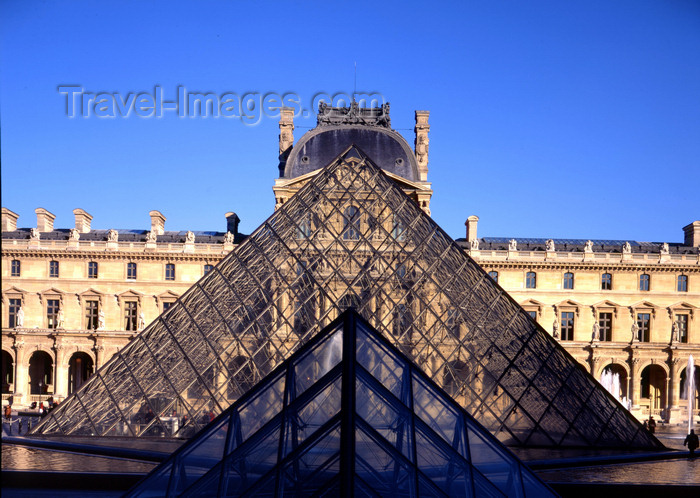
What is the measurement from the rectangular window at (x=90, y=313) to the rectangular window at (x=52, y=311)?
159 cm

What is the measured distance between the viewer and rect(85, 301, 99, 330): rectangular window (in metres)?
36.6

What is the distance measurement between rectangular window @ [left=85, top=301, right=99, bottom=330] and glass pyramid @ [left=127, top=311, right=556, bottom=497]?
106ft

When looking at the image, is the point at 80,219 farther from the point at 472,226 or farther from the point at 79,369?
the point at 472,226

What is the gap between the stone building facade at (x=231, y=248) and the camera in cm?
3547

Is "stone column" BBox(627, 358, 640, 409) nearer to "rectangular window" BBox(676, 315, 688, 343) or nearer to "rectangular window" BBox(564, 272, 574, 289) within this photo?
"rectangular window" BBox(676, 315, 688, 343)

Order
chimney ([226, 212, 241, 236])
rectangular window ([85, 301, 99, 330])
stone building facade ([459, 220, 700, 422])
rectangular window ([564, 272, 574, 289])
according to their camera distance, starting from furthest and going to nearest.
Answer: chimney ([226, 212, 241, 236]) → rectangular window ([564, 272, 574, 289]) → rectangular window ([85, 301, 99, 330]) → stone building facade ([459, 220, 700, 422])

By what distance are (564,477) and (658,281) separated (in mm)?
29823

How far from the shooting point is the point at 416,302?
1445 cm

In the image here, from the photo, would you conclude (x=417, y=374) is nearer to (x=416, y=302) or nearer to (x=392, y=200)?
(x=416, y=302)

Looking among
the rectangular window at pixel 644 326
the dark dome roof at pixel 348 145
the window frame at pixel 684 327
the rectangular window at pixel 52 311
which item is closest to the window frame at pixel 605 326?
the rectangular window at pixel 644 326

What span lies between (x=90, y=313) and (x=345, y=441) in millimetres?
34560

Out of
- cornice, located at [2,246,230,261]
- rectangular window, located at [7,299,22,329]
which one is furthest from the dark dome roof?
rectangular window, located at [7,299,22,329]

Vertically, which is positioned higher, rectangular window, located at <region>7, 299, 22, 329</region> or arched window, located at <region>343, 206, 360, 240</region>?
arched window, located at <region>343, 206, 360, 240</region>

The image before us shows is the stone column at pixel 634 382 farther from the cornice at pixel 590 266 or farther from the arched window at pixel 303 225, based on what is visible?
the arched window at pixel 303 225
